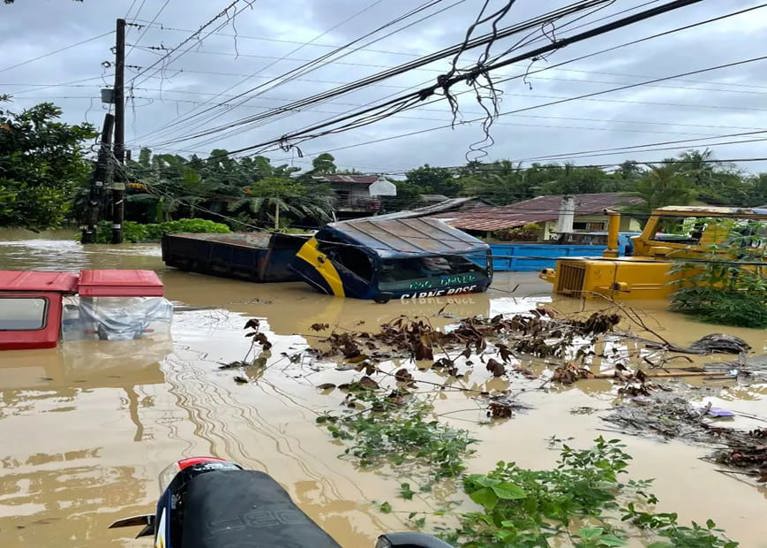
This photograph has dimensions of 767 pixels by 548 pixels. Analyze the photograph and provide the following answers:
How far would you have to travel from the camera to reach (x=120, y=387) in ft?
25.1

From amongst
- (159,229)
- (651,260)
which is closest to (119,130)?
(159,229)

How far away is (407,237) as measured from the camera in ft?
56.1

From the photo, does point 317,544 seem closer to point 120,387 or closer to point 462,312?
point 120,387

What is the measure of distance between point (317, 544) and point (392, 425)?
12.8ft

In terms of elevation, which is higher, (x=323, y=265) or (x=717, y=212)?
(x=717, y=212)

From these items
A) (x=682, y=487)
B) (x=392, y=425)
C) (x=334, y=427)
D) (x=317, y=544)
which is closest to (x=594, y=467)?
(x=682, y=487)

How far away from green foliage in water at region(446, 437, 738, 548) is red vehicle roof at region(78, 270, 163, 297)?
6.31 m

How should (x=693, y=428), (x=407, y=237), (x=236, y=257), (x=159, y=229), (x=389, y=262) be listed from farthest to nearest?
(x=159, y=229) → (x=236, y=257) → (x=407, y=237) → (x=389, y=262) → (x=693, y=428)

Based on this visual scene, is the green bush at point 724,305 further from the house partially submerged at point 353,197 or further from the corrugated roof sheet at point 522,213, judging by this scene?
the house partially submerged at point 353,197

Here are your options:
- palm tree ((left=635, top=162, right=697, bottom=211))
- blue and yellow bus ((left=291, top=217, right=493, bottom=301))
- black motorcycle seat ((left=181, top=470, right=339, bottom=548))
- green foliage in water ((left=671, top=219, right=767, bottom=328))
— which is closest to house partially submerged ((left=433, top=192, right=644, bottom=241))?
palm tree ((left=635, top=162, right=697, bottom=211))

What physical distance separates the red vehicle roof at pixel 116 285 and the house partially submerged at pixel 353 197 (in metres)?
30.2

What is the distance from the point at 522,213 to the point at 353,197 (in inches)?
663

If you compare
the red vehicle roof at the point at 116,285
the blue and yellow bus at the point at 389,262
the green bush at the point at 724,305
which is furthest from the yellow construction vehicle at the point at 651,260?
the red vehicle roof at the point at 116,285

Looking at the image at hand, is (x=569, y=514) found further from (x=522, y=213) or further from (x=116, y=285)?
(x=522, y=213)
